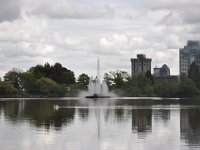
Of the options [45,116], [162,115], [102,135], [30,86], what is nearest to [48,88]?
[30,86]

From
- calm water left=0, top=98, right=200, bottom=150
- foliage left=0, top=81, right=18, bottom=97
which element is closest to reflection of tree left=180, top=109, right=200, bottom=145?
calm water left=0, top=98, right=200, bottom=150

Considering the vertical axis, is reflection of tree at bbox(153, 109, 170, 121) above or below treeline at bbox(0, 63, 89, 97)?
below

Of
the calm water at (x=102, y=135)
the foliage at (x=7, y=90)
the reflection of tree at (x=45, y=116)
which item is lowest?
the calm water at (x=102, y=135)

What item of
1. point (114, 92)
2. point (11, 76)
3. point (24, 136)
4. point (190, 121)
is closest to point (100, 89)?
point (114, 92)

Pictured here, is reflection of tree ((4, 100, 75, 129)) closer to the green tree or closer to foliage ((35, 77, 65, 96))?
foliage ((35, 77, 65, 96))

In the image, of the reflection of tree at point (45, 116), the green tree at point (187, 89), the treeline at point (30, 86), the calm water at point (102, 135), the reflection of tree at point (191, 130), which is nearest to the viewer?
the calm water at point (102, 135)

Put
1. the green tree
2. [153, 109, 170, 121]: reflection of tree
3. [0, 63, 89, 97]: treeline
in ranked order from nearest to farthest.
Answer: [153, 109, 170, 121]: reflection of tree
[0, 63, 89, 97]: treeline
the green tree

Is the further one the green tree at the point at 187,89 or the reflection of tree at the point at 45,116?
the green tree at the point at 187,89

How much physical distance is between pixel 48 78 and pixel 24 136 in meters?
159

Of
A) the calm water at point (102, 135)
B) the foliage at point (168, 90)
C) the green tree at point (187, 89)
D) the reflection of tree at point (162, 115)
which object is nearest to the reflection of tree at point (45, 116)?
the calm water at point (102, 135)

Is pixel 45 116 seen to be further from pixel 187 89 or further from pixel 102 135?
pixel 187 89

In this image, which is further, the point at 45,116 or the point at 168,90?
the point at 168,90

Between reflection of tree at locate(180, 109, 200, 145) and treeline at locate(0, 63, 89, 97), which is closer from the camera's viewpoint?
reflection of tree at locate(180, 109, 200, 145)

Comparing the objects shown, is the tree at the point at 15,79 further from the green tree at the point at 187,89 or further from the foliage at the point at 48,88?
the green tree at the point at 187,89
